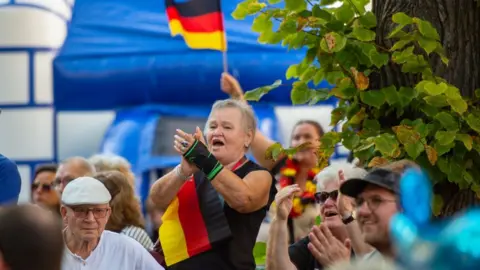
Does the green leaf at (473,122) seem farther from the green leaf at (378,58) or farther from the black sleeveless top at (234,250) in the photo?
the black sleeveless top at (234,250)

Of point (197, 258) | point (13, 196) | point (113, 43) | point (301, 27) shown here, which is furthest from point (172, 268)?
point (113, 43)

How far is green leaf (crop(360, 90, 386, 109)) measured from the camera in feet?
13.1

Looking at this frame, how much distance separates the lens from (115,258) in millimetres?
4277

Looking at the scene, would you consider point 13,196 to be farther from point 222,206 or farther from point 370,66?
point 370,66

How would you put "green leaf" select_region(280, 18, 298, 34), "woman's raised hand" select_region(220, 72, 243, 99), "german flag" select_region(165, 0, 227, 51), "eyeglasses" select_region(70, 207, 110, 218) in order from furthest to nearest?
"german flag" select_region(165, 0, 227, 51)
"woman's raised hand" select_region(220, 72, 243, 99)
"eyeglasses" select_region(70, 207, 110, 218)
"green leaf" select_region(280, 18, 298, 34)

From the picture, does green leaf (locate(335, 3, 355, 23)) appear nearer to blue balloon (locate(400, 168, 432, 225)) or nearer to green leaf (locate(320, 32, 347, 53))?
green leaf (locate(320, 32, 347, 53))

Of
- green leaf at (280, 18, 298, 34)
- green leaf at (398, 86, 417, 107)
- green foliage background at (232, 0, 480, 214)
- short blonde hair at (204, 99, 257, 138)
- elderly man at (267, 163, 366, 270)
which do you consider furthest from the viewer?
short blonde hair at (204, 99, 257, 138)

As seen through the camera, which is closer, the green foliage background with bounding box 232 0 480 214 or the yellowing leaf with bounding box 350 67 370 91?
the green foliage background with bounding box 232 0 480 214

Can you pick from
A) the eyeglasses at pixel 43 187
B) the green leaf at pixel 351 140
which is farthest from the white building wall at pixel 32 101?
the green leaf at pixel 351 140

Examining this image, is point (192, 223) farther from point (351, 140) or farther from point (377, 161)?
point (377, 161)

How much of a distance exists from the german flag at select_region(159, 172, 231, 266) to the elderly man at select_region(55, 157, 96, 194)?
1452 mm

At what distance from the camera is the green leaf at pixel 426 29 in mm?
3869

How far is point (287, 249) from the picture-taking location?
161 inches

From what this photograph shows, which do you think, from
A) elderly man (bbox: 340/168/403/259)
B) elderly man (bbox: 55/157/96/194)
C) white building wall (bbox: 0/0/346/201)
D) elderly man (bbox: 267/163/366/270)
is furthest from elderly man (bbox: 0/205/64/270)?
white building wall (bbox: 0/0/346/201)
